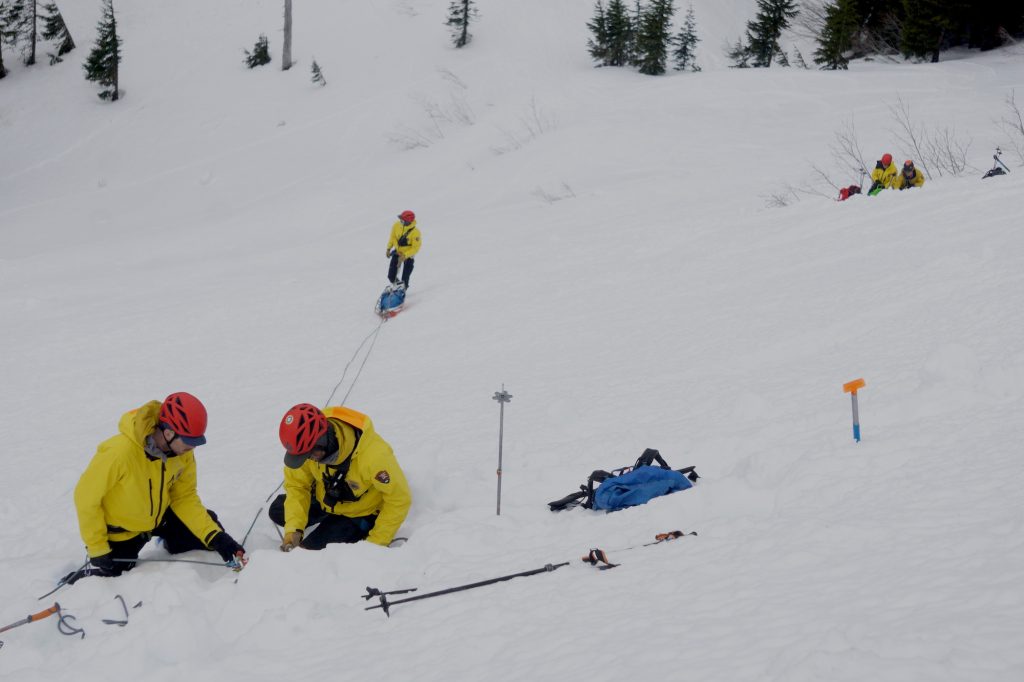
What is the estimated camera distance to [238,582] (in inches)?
145

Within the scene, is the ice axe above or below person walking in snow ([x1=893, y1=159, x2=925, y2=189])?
below

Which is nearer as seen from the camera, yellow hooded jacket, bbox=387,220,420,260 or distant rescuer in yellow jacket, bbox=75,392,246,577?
distant rescuer in yellow jacket, bbox=75,392,246,577

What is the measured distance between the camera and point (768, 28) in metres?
29.3

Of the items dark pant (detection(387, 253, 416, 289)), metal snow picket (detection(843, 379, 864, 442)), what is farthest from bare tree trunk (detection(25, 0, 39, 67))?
metal snow picket (detection(843, 379, 864, 442))

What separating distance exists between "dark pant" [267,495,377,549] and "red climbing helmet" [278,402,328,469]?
2.01ft

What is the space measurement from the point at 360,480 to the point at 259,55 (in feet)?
101

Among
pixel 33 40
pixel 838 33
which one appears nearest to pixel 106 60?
pixel 33 40

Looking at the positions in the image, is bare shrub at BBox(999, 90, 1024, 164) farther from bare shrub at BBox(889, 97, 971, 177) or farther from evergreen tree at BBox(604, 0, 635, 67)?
evergreen tree at BBox(604, 0, 635, 67)

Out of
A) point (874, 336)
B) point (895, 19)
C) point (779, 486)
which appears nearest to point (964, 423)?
point (779, 486)

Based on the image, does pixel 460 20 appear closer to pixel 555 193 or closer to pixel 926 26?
pixel 555 193

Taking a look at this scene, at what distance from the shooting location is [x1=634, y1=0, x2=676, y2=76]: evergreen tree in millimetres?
27500

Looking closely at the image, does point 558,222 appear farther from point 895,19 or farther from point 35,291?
point 895,19

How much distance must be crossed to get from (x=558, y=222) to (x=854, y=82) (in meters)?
13.6

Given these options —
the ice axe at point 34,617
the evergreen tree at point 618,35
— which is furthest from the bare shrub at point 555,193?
the ice axe at point 34,617
